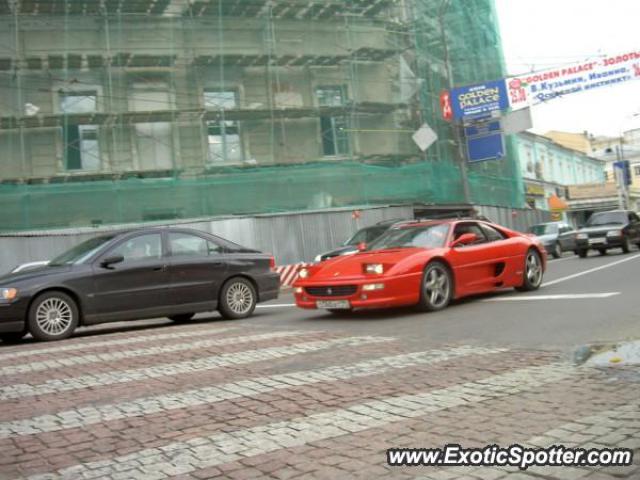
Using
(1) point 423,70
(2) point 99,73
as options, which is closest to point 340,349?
(2) point 99,73

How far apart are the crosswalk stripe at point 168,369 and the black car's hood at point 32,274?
3.19 meters

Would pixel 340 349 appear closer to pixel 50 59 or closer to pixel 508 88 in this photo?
pixel 50 59

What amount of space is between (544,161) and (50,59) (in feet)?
139

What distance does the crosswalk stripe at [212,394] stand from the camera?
4.05 m

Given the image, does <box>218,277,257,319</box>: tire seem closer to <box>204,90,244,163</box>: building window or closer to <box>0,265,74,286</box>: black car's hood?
<box>0,265,74,286</box>: black car's hood

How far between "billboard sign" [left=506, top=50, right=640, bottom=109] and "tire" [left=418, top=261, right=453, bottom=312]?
19.6 meters

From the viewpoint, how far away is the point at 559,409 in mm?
3859

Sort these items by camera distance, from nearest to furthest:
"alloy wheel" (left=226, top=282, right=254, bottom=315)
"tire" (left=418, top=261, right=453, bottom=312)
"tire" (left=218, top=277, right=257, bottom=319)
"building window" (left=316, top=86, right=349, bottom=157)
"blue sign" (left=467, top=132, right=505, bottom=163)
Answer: "tire" (left=418, top=261, right=453, bottom=312), "tire" (left=218, top=277, right=257, bottom=319), "alloy wheel" (left=226, top=282, right=254, bottom=315), "building window" (left=316, top=86, right=349, bottom=157), "blue sign" (left=467, top=132, right=505, bottom=163)

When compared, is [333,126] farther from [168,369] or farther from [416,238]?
[168,369]

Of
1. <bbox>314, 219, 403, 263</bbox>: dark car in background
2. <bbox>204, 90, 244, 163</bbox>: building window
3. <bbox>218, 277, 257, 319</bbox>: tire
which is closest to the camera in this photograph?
<bbox>218, 277, 257, 319</bbox>: tire

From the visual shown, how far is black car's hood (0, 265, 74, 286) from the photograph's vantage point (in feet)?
26.5

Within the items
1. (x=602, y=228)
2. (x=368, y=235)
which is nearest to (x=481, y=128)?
(x=602, y=228)

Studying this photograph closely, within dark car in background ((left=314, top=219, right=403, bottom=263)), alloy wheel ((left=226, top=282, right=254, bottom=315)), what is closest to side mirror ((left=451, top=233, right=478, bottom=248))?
alloy wheel ((left=226, top=282, right=254, bottom=315))

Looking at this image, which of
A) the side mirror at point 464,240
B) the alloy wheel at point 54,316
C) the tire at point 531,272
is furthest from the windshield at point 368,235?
the alloy wheel at point 54,316
